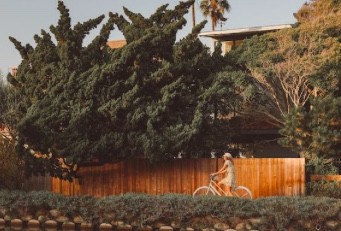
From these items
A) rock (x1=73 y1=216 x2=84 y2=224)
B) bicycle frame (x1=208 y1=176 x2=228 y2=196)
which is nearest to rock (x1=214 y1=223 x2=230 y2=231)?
bicycle frame (x1=208 y1=176 x2=228 y2=196)

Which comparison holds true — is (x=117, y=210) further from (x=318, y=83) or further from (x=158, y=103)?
(x=318, y=83)

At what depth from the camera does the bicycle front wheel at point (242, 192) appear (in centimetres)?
1906

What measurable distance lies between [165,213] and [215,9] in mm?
37405

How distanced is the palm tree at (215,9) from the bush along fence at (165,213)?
118 ft

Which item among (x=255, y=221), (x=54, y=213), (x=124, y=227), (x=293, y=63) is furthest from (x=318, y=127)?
(x=54, y=213)

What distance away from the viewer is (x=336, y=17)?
82.6 ft

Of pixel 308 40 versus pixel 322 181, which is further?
pixel 308 40

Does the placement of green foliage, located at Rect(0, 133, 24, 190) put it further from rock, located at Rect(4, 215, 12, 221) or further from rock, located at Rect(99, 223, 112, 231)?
rock, located at Rect(99, 223, 112, 231)

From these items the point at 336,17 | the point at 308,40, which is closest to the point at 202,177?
the point at 308,40

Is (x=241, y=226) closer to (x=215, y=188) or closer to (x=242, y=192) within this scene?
(x=215, y=188)

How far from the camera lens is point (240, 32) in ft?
102

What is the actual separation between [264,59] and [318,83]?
99.8 inches

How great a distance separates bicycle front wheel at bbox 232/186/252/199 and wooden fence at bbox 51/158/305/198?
159 centimetres

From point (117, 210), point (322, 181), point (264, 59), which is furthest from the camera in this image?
point (264, 59)
